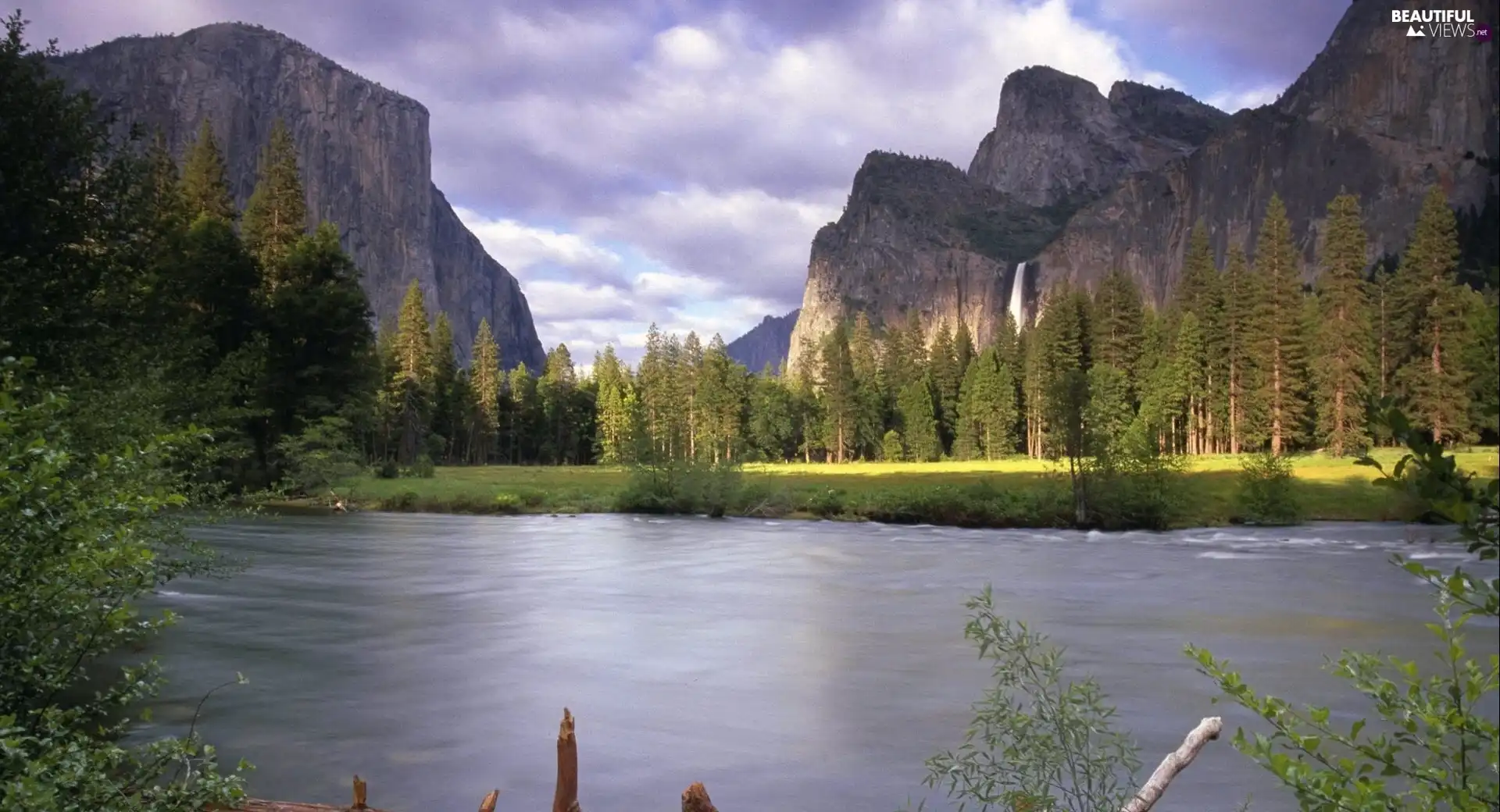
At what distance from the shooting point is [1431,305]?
49.2 metres

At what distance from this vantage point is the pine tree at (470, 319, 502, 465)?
92.9m

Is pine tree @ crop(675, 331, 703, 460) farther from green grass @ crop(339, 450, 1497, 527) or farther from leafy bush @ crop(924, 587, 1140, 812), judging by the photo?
leafy bush @ crop(924, 587, 1140, 812)

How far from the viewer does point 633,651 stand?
51.8ft

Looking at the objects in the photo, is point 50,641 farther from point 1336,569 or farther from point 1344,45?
point 1344,45

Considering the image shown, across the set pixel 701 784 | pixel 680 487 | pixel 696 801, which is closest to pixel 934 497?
pixel 680 487

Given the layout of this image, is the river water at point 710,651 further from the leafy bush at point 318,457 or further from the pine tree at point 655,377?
the pine tree at point 655,377

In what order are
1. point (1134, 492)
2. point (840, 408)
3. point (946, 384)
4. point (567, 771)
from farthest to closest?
point (946, 384)
point (840, 408)
point (1134, 492)
point (567, 771)

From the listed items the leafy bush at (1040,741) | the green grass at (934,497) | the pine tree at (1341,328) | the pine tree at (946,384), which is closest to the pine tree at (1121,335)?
the pine tree at (946,384)

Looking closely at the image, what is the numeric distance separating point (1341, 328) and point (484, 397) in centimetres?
7203

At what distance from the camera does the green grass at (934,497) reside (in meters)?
35.6

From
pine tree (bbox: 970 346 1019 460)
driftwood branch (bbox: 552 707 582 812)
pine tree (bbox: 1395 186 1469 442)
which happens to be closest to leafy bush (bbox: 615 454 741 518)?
pine tree (bbox: 1395 186 1469 442)

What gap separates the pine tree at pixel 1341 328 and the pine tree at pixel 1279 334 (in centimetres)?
235

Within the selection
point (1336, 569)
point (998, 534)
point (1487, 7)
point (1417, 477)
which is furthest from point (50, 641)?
point (998, 534)

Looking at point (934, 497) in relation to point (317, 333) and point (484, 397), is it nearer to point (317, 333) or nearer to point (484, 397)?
point (317, 333)
